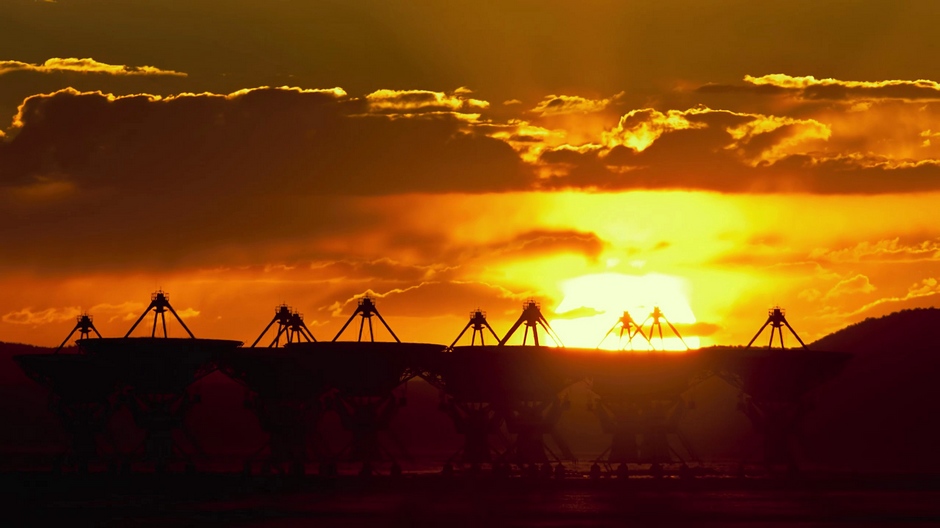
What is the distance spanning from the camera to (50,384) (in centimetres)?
15588

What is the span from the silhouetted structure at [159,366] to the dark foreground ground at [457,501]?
1002cm

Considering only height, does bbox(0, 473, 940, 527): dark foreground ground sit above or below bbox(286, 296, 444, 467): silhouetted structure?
below

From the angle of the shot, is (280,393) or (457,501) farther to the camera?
(280,393)

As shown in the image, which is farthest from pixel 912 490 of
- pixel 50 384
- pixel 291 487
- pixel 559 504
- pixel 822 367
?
pixel 50 384

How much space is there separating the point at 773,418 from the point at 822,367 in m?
10.2

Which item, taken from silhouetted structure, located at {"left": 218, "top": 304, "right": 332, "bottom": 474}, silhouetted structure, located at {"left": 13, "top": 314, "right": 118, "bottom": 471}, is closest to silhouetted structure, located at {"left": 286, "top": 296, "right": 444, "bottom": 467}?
silhouetted structure, located at {"left": 218, "top": 304, "right": 332, "bottom": 474}

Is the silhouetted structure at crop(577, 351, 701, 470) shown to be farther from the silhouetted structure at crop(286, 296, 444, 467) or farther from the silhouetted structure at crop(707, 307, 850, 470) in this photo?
the silhouetted structure at crop(286, 296, 444, 467)

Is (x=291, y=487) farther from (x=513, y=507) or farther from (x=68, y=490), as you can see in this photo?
(x=513, y=507)

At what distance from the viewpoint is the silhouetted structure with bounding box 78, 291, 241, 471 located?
5615 inches

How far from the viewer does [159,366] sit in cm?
14525

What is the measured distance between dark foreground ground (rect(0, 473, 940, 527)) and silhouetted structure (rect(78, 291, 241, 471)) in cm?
1002

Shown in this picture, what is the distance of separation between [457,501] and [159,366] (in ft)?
159

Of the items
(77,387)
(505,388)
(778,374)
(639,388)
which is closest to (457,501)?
(505,388)

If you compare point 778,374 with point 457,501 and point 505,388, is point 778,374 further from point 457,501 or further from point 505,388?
point 457,501
